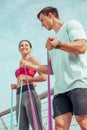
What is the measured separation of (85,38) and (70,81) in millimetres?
275

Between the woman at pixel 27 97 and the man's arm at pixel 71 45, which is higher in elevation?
the man's arm at pixel 71 45

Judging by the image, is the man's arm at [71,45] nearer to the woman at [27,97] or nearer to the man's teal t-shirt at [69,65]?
the man's teal t-shirt at [69,65]

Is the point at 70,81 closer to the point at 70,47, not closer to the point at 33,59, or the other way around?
the point at 70,47

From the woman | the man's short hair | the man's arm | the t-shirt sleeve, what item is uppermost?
the man's short hair

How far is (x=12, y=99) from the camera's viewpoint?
3.30m

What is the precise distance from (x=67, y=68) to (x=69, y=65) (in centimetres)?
2

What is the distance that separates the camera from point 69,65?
6.89 ft

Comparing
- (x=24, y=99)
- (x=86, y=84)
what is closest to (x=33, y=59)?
(x=24, y=99)

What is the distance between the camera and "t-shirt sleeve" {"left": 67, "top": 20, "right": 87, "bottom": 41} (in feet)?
6.72

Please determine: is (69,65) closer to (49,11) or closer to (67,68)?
(67,68)

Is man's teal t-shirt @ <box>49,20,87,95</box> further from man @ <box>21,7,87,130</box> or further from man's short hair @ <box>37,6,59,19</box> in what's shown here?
man's short hair @ <box>37,6,59,19</box>

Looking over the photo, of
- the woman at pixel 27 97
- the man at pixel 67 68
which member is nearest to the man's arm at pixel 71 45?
the man at pixel 67 68

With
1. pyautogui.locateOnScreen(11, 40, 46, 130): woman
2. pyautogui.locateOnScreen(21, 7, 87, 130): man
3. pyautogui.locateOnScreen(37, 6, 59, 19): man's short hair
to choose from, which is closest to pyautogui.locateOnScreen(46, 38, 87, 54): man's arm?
pyautogui.locateOnScreen(21, 7, 87, 130): man

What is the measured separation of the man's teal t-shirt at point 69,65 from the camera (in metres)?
2.04
